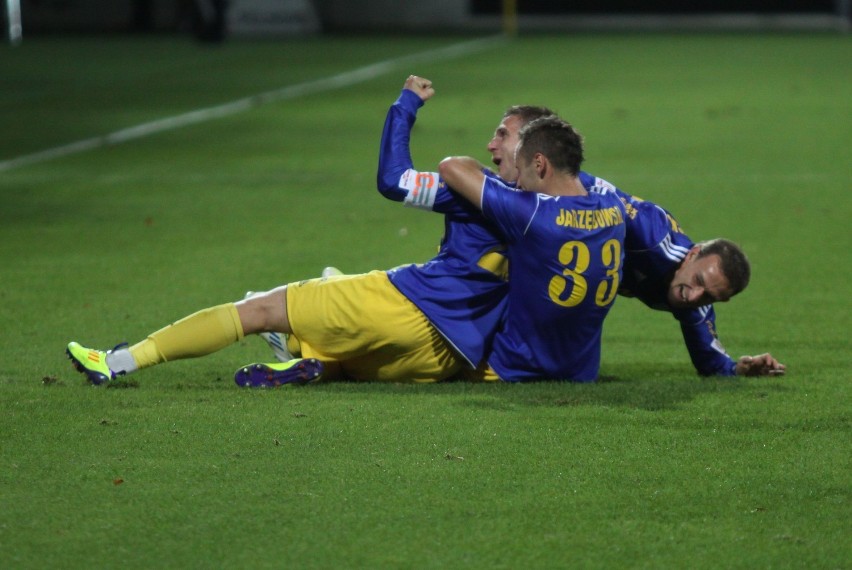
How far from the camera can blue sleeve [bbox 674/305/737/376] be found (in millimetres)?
5570

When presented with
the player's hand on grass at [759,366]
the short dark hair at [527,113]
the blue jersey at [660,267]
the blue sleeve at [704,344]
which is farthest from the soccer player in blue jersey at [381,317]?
the player's hand on grass at [759,366]

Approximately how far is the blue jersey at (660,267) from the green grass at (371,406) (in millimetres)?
208

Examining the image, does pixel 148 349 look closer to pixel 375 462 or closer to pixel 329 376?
pixel 329 376

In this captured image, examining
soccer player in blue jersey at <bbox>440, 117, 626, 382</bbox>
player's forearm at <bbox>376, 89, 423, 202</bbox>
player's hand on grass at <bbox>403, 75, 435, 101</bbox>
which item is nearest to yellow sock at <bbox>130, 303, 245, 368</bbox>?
player's forearm at <bbox>376, 89, 423, 202</bbox>

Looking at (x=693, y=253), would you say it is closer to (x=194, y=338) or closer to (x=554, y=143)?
(x=554, y=143)

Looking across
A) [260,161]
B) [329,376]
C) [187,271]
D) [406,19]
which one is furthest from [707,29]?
[329,376]

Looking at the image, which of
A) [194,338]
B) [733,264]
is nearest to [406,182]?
[194,338]

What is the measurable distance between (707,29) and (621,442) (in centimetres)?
2950

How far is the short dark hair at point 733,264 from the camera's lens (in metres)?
5.18

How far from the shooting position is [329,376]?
5.46 metres

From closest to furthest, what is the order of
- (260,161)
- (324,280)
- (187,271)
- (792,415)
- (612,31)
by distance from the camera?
(792,415) < (324,280) < (187,271) < (260,161) < (612,31)

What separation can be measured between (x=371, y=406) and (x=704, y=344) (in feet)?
4.80

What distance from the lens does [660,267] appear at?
5496 mm

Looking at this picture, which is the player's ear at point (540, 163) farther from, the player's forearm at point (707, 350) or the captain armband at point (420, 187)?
the player's forearm at point (707, 350)
